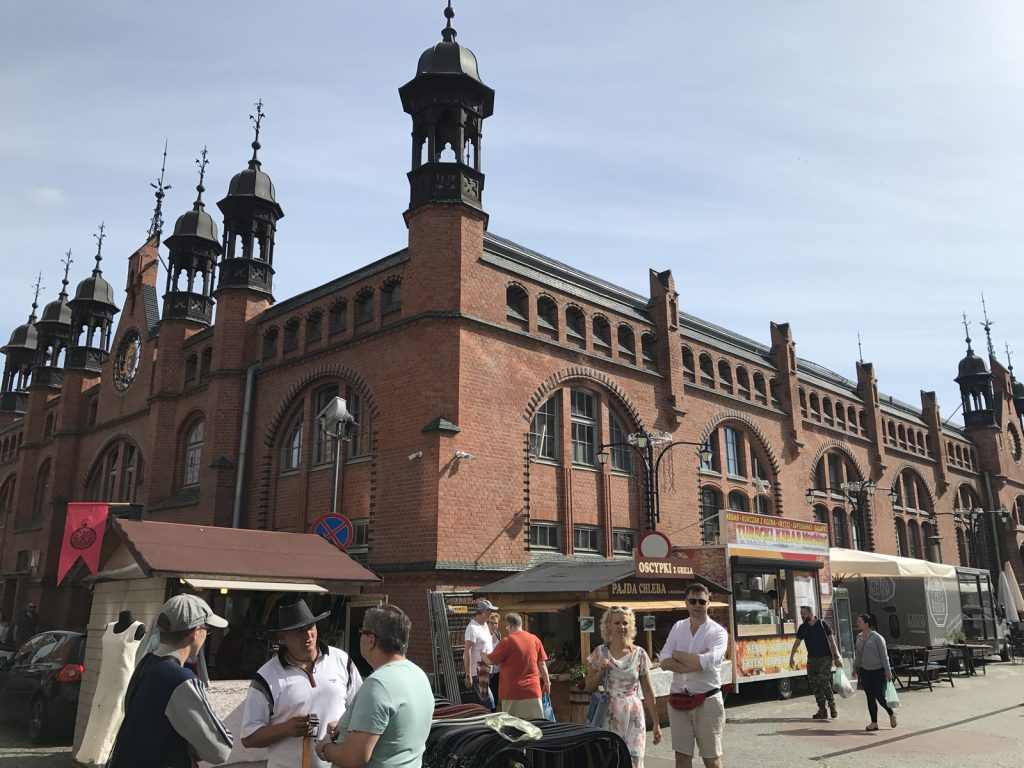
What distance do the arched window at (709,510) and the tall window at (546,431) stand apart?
21.3 ft

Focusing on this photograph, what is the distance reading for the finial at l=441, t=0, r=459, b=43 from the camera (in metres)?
21.7

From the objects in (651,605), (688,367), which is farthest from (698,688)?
(688,367)

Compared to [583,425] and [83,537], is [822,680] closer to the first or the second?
[583,425]

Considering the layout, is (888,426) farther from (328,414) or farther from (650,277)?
(328,414)

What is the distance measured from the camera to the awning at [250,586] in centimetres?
1127

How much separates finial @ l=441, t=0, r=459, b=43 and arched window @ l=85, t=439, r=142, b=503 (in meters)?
18.1

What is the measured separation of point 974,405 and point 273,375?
4150 centimetres

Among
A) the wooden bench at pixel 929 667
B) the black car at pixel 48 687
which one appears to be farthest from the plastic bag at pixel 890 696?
the black car at pixel 48 687

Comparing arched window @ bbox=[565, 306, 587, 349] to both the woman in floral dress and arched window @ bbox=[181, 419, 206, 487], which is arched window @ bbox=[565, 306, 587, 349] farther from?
the woman in floral dress

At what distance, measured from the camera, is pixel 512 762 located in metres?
5.12

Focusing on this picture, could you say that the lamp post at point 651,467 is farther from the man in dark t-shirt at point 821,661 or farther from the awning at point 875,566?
the man in dark t-shirt at point 821,661

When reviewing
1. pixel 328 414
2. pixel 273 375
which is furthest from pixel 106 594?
pixel 273 375

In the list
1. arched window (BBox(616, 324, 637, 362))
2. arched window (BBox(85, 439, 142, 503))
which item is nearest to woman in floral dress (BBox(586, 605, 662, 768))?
arched window (BBox(616, 324, 637, 362))

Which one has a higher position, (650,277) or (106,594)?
(650,277)
